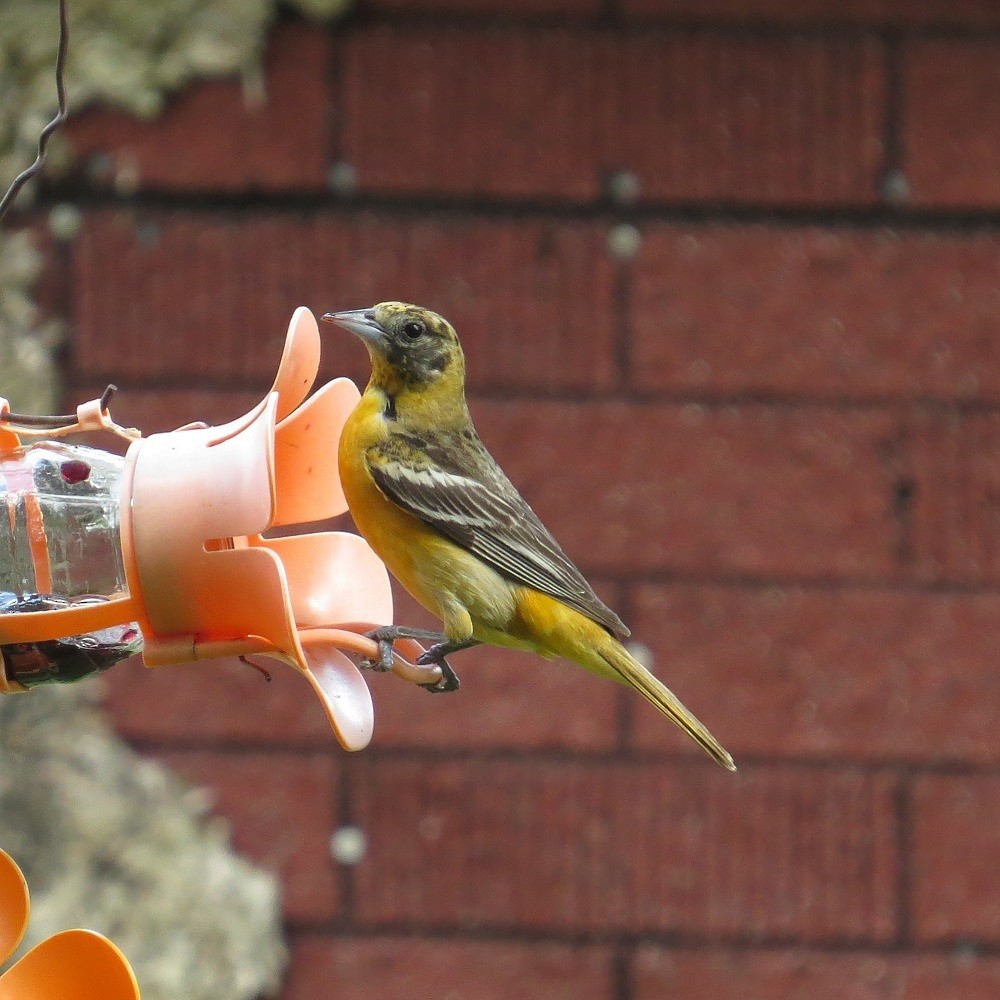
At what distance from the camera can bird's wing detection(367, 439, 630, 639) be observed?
1.91m

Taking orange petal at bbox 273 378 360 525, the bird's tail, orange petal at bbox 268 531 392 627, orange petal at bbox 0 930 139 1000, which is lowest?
orange petal at bbox 0 930 139 1000

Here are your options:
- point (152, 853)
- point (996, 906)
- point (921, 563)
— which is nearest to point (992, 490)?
point (921, 563)

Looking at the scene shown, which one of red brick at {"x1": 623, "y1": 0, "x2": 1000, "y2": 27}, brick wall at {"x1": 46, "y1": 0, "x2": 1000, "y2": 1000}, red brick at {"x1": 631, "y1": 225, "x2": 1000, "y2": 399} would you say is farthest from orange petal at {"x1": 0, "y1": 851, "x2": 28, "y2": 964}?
red brick at {"x1": 623, "y1": 0, "x2": 1000, "y2": 27}

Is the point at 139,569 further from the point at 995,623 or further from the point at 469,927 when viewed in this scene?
the point at 995,623

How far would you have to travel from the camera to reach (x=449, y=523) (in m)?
1.94

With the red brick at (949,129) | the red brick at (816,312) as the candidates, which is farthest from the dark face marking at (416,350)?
the red brick at (949,129)

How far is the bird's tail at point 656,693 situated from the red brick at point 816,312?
32.9 inches

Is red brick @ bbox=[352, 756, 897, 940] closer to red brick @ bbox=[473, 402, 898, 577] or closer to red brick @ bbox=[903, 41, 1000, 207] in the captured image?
red brick @ bbox=[473, 402, 898, 577]

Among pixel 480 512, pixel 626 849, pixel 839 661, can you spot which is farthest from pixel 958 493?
pixel 480 512

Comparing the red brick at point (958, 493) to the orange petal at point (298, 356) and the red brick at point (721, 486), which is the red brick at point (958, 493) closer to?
the red brick at point (721, 486)

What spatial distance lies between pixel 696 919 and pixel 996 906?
1.81 feet

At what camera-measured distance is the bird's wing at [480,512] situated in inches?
75.2

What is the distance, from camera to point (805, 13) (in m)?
2.81

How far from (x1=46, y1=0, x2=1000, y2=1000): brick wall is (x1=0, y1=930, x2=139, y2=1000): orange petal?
135cm
